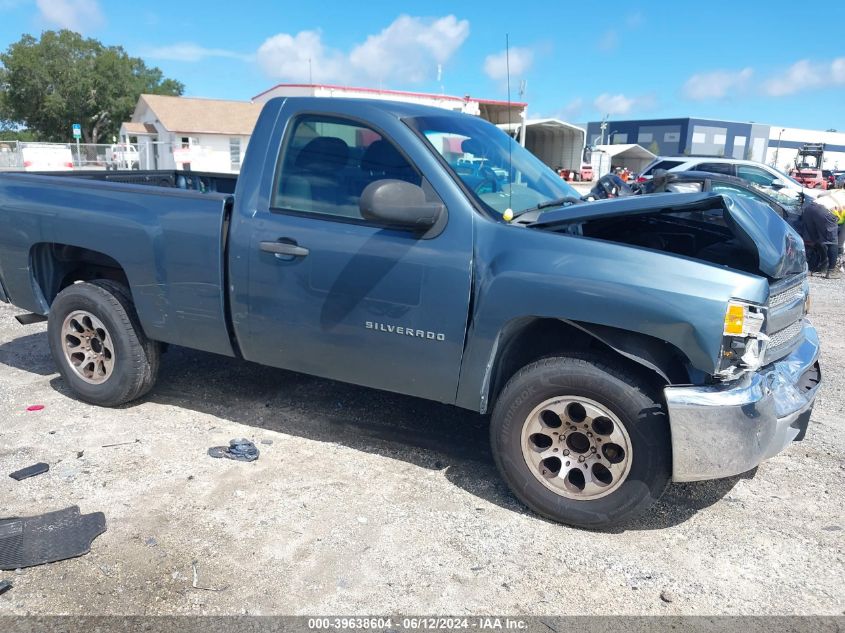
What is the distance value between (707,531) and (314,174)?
2.83m

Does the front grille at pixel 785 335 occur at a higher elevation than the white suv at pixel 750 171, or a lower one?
lower

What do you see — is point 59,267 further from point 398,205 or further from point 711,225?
point 711,225

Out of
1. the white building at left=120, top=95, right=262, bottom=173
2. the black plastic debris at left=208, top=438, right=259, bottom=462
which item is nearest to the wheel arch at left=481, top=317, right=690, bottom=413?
the black plastic debris at left=208, top=438, right=259, bottom=462

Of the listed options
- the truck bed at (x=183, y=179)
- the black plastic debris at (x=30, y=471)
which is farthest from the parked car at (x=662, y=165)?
the black plastic debris at (x=30, y=471)

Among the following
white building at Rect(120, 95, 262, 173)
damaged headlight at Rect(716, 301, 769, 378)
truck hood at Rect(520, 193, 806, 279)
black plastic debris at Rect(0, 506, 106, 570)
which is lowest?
black plastic debris at Rect(0, 506, 106, 570)

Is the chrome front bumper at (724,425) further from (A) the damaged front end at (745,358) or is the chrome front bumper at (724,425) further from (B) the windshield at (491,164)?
(B) the windshield at (491,164)

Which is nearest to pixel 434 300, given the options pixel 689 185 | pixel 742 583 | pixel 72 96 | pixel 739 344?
pixel 739 344

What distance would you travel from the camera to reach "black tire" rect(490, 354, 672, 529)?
3.04m

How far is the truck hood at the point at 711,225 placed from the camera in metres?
3.06

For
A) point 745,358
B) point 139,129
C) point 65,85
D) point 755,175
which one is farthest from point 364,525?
point 65,85

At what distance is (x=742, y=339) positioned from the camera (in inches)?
112

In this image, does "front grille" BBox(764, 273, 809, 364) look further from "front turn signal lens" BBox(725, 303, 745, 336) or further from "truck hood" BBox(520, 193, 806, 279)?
"front turn signal lens" BBox(725, 303, 745, 336)

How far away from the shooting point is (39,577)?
283 cm

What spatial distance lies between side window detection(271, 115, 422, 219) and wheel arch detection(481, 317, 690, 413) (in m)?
1.03
